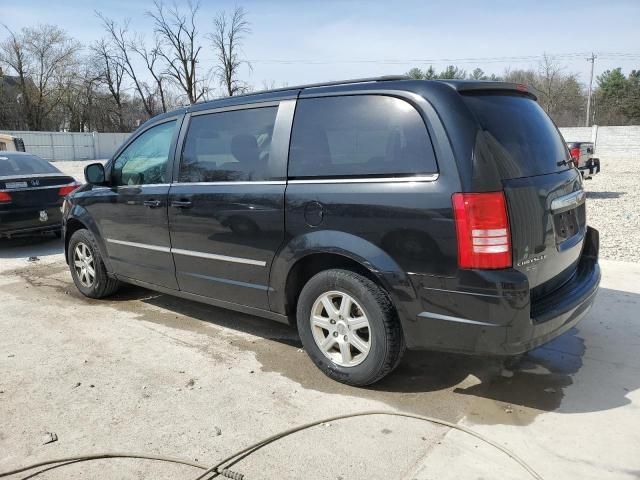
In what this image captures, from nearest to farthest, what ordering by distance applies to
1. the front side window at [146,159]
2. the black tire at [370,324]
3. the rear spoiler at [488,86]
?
the rear spoiler at [488,86] < the black tire at [370,324] < the front side window at [146,159]

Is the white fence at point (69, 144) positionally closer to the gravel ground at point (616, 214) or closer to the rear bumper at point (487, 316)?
the gravel ground at point (616, 214)

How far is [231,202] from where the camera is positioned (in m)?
3.92

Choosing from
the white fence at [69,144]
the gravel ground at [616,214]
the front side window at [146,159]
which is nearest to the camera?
the front side window at [146,159]

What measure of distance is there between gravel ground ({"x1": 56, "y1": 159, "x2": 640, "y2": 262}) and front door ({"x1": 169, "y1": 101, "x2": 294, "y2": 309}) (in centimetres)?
502

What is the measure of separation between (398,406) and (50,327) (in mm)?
3291

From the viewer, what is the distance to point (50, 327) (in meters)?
4.81

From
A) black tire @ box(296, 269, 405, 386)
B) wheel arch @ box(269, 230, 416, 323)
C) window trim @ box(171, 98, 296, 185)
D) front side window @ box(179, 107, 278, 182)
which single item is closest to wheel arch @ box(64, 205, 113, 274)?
front side window @ box(179, 107, 278, 182)

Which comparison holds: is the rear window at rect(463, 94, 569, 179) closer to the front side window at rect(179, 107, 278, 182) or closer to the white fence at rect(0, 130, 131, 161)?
the front side window at rect(179, 107, 278, 182)

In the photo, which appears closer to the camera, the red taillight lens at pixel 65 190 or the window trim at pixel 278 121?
the window trim at pixel 278 121

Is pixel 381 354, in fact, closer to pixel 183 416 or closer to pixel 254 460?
pixel 254 460

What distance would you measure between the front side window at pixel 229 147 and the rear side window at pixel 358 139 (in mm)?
286

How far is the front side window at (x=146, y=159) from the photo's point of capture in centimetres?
462

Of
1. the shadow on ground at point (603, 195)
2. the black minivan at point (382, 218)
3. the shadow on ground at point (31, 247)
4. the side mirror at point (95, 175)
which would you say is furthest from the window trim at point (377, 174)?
the shadow on ground at point (603, 195)

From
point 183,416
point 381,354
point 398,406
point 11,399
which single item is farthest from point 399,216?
point 11,399
